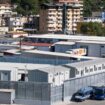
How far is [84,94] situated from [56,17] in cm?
1221

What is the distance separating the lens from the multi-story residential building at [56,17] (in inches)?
769

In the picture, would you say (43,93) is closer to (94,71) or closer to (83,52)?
(94,71)

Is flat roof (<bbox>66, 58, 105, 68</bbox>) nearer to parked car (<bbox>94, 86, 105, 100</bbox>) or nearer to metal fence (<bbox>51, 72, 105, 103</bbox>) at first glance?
metal fence (<bbox>51, 72, 105, 103</bbox>)

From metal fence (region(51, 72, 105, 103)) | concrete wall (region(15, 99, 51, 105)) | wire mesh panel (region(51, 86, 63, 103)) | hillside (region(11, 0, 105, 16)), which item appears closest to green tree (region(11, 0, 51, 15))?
hillside (region(11, 0, 105, 16))

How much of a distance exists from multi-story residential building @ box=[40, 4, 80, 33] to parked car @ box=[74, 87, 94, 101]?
11.7 m

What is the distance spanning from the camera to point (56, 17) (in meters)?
19.6

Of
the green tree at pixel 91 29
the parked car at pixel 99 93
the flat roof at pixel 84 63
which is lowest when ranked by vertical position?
the green tree at pixel 91 29

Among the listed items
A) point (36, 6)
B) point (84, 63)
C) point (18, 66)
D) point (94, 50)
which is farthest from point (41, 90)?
point (36, 6)

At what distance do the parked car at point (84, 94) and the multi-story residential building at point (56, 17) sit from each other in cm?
1171

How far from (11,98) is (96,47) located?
4451 millimetres

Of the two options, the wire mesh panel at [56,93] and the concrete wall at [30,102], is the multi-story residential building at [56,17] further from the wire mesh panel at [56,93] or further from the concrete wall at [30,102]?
the concrete wall at [30,102]

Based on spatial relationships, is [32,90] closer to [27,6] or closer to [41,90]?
[41,90]

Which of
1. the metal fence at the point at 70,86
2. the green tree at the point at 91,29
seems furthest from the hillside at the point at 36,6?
the metal fence at the point at 70,86

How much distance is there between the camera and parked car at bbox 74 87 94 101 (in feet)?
Result: 24.4
